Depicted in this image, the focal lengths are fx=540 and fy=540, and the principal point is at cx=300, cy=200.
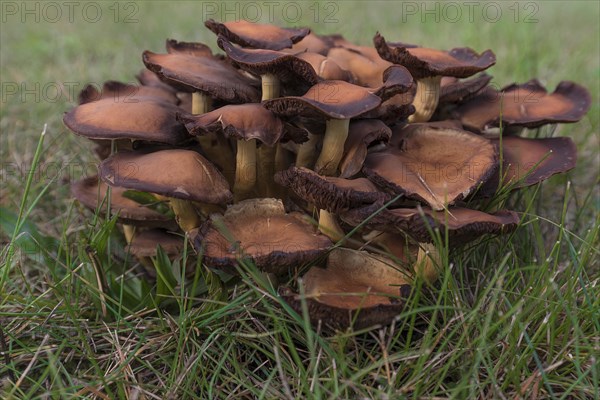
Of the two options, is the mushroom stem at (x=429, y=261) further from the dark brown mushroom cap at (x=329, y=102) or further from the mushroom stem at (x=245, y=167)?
the mushroom stem at (x=245, y=167)

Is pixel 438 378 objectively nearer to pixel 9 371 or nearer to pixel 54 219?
pixel 9 371

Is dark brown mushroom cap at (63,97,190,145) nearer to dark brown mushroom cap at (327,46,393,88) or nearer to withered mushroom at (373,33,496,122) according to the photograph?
dark brown mushroom cap at (327,46,393,88)

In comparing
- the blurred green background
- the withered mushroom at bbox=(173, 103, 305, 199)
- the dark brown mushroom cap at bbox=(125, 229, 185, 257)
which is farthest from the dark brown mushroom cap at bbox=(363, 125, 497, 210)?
the blurred green background

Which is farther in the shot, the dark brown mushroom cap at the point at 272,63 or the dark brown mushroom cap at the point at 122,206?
the dark brown mushroom cap at the point at 122,206

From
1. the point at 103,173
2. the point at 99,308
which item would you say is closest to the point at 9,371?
the point at 99,308

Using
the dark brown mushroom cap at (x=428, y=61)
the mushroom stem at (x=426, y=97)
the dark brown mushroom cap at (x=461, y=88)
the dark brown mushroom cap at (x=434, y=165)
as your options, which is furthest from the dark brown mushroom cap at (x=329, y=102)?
the dark brown mushroom cap at (x=461, y=88)
